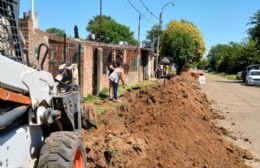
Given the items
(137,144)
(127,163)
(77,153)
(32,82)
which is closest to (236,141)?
(137,144)

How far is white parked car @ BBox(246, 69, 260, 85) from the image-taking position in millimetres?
44122

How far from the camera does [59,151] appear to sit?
4.16 m

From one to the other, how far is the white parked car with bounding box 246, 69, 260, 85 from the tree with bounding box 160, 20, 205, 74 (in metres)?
9.25

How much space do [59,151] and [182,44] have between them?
48789 millimetres

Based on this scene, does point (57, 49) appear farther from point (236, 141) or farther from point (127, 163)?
point (127, 163)

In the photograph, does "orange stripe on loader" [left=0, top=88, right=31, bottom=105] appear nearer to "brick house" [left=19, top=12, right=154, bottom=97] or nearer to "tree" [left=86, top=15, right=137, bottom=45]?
"brick house" [left=19, top=12, right=154, bottom=97]

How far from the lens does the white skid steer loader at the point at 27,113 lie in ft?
11.5

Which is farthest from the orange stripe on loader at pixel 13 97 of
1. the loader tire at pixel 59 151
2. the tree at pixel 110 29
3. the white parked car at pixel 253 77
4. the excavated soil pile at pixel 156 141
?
the tree at pixel 110 29

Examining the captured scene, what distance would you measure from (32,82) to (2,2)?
83 cm

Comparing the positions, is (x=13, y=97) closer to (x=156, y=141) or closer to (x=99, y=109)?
(x=156, y=141)

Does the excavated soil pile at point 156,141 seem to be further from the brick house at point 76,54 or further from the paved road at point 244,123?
the brick house at point 76,54

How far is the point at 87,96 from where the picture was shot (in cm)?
1734

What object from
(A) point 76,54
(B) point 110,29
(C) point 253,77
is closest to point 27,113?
(A) point 76,54

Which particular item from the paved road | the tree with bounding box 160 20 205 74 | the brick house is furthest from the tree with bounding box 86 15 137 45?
the paved road
